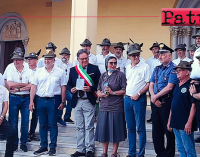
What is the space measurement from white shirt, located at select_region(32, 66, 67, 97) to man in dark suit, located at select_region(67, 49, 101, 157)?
292 millimetres

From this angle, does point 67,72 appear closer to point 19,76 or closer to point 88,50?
point 88,50

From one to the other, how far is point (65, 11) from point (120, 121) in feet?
22.3

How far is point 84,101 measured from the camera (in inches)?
230

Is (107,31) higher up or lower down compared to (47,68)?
higher up

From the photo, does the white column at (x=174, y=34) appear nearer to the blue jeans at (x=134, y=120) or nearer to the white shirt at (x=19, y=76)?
the blue jeans at (x=134, y=120)

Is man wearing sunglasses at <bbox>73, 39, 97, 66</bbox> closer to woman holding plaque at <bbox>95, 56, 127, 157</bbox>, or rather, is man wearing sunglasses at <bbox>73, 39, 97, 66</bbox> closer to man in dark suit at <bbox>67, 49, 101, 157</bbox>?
man in dark suit at <bbox>67, 49, 101, 157</bbox>

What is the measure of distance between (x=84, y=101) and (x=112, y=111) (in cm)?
62

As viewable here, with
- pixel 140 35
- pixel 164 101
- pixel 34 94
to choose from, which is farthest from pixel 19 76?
pixel 140 35

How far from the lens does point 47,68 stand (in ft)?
20.5

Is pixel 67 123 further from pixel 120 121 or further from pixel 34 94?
pixel 120 121

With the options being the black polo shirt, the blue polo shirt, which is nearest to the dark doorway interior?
the blue polo shirt

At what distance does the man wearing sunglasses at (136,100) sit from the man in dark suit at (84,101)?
639 mm

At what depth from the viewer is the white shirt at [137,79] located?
5.57 metres

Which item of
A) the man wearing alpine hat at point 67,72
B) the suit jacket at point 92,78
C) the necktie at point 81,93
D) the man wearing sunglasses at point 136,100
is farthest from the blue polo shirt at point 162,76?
the man wearing alpine hat at point 67,72
